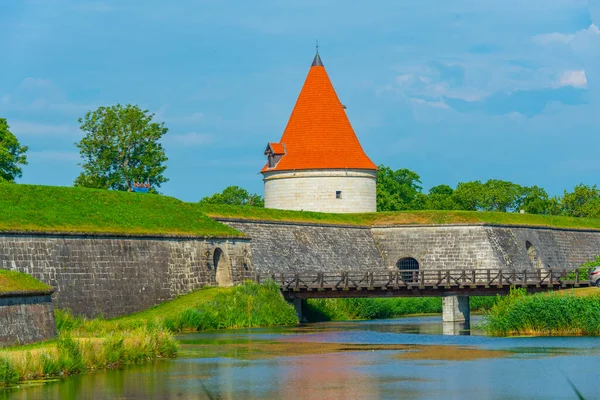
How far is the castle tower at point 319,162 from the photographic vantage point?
69875 millimetres

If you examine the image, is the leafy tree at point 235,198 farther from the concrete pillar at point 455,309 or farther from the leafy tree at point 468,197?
the concrete pillar at point 455,309

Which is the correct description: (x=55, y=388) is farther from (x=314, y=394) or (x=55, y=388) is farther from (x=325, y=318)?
(x=325, y=318)

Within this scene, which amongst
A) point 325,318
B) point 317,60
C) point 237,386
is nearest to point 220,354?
point 237,386

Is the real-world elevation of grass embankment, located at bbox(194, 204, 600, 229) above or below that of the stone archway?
above

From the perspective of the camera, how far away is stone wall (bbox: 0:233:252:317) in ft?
139

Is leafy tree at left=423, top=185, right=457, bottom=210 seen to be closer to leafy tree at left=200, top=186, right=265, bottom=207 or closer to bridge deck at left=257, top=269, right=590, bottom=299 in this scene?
leafy tree at left=200, top=186, right=265, bottom=207

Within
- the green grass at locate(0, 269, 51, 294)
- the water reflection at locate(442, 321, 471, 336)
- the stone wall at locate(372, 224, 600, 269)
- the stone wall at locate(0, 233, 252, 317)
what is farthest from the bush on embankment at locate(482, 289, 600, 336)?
the stone wall at locate(372, 224, 600, 269)

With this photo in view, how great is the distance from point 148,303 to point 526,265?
25.7 metres

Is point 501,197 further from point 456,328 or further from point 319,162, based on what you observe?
point 456,328

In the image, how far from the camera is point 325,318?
54000 millimetres

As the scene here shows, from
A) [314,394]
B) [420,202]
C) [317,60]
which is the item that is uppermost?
[317,60]

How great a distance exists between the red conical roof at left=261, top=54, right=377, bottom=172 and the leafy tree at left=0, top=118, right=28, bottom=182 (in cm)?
1455

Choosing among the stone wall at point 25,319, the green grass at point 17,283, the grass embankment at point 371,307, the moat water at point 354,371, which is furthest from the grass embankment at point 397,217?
the stone wall at point 25,319

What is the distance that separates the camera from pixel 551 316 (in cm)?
3769
